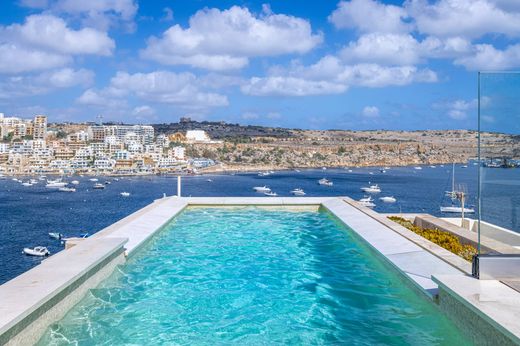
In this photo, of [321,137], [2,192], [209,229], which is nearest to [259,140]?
[321,137]

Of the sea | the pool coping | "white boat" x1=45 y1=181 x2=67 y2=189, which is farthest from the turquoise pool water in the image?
"white boat" x1=45 y1=181 x2=67 y2=189

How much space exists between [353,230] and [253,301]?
12.6 feet

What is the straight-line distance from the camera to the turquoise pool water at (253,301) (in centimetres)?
455

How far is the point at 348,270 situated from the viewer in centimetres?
695

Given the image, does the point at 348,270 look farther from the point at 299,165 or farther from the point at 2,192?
the point at 299,165

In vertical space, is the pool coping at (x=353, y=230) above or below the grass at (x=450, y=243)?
above

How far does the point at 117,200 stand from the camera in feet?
192

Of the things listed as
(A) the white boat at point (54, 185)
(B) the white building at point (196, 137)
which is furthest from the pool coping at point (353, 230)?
(B) the white building at point (196, 137)

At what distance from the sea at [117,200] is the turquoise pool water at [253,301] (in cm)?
154

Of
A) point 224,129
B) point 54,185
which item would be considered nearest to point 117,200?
point 54,185

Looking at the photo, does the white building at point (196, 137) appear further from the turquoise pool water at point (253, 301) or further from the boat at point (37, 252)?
the turquoise pool water at point (253, 301)

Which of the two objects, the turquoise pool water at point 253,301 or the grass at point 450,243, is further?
the grass at point 450,243

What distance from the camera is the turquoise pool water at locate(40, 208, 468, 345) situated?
179 inches

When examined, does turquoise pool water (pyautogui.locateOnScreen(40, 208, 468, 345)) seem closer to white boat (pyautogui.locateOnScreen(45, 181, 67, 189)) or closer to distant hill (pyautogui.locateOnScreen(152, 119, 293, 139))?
white boat (pyautogui.locateOnScreen(45, 181, 67, 189))
